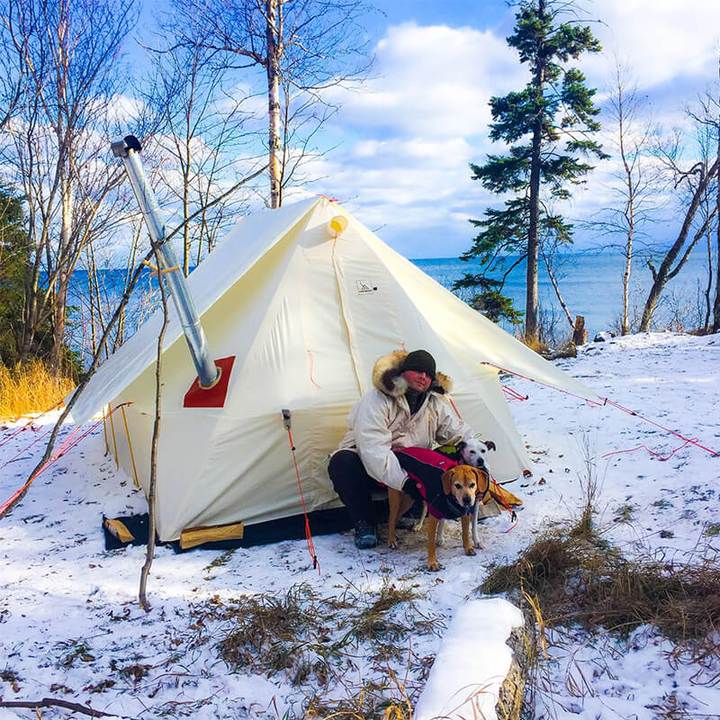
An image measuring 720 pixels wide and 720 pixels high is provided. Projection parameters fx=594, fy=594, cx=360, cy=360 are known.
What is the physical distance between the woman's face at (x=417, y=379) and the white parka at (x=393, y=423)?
0.04 meters

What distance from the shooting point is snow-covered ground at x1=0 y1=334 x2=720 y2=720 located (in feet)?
7.14

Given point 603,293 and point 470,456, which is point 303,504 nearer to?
point 470,456

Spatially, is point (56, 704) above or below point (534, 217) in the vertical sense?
below

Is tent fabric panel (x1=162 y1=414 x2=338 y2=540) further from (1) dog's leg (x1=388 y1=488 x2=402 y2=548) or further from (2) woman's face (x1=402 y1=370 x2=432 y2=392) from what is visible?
(2) woman's face (x1=402 y1=370 x2=432 y2=392)

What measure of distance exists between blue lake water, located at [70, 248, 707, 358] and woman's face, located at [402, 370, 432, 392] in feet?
12.2

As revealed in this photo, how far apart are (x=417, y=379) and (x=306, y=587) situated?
1.32 metres

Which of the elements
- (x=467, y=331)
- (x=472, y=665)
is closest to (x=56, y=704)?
(x=472, y=665)

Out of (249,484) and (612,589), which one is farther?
(249,484)

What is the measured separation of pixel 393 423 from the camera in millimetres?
3689

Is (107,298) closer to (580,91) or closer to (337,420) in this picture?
(580,91)

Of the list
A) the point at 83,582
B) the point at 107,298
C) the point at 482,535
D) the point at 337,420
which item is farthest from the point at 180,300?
the point at 107,298

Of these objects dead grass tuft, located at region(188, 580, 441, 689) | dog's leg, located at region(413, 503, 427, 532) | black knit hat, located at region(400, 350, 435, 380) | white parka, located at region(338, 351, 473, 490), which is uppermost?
black knit hat, located at region(400, 350, 435, 380)

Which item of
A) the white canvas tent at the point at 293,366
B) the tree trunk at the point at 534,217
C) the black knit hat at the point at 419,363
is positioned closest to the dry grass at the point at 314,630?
the white canvas tent at the point at 293,366

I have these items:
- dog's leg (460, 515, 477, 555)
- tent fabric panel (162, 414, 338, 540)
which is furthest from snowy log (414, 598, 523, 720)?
tent fabric panel (162, 414, 338, 540)
